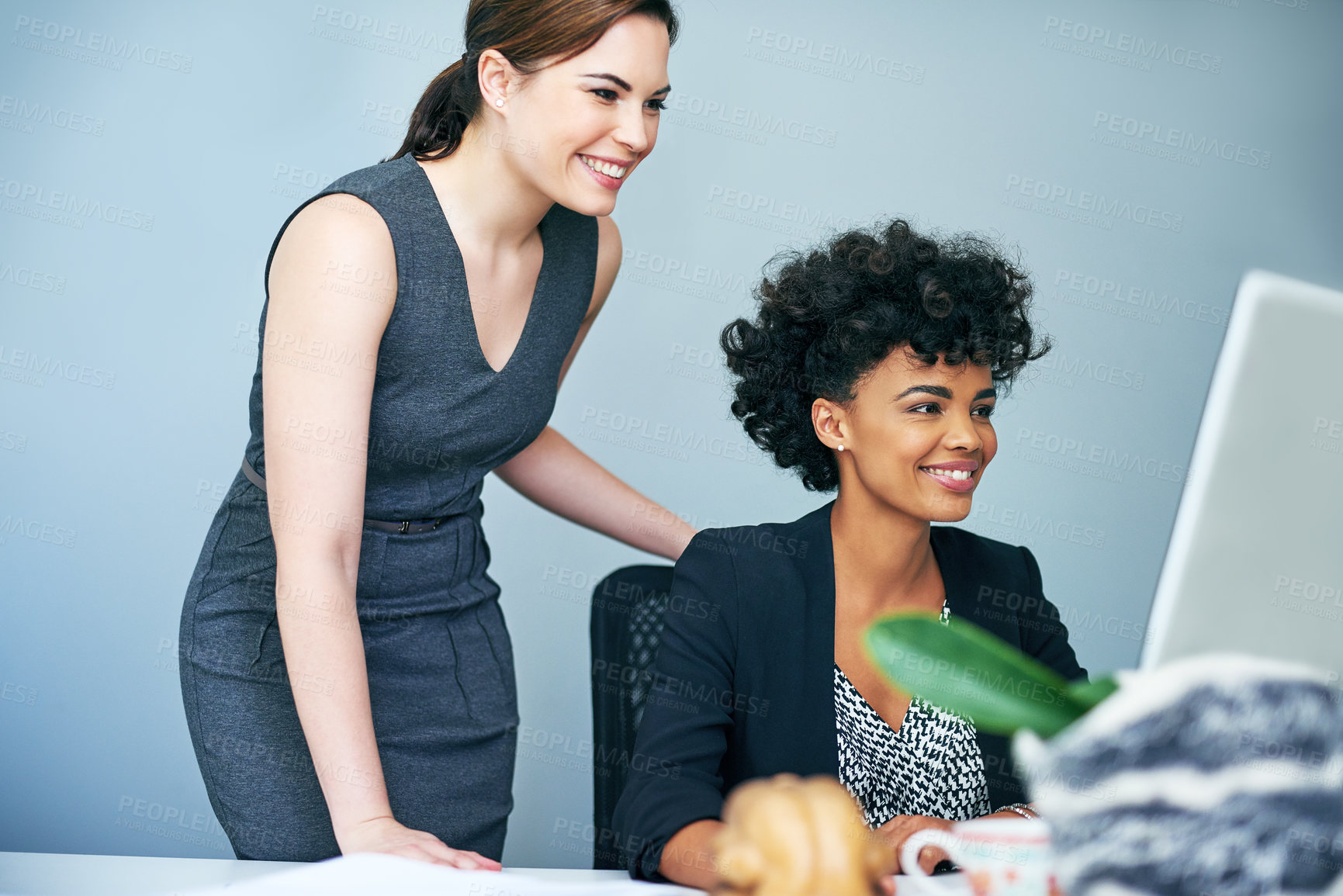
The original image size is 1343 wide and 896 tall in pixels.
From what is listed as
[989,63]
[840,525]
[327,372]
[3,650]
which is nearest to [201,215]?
[3,650]

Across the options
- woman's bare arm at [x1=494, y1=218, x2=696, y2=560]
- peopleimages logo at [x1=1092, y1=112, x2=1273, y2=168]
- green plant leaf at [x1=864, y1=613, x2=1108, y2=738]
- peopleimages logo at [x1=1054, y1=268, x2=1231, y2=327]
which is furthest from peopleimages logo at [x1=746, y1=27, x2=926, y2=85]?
green plant leaf at [x1=864, y1=613, x2=1108, y2=738]

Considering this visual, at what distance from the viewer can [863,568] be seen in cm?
143

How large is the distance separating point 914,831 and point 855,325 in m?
0.64

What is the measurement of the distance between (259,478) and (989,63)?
2.16m

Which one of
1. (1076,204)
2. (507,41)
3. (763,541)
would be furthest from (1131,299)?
(507,41)

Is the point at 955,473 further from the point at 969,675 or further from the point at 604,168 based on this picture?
the point at 969,675

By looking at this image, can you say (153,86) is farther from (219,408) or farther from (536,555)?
(536,555)

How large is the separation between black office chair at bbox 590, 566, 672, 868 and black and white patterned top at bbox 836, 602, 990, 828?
1.00 feet

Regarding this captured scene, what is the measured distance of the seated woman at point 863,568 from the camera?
4.25 ft

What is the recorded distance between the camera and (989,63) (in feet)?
8.99

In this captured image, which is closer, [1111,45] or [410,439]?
[410,439]

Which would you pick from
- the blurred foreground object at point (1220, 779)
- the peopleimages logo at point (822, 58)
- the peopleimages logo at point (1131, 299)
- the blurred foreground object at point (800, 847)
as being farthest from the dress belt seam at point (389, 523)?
the peopleimages logo at point (1131, 299)

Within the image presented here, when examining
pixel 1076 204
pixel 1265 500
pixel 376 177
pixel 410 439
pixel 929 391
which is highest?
pixel 1076 204

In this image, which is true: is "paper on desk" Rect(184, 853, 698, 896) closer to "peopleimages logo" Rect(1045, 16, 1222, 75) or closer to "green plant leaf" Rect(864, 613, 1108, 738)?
"green plant leaf" Rect(864, 613, 1108, 738)
